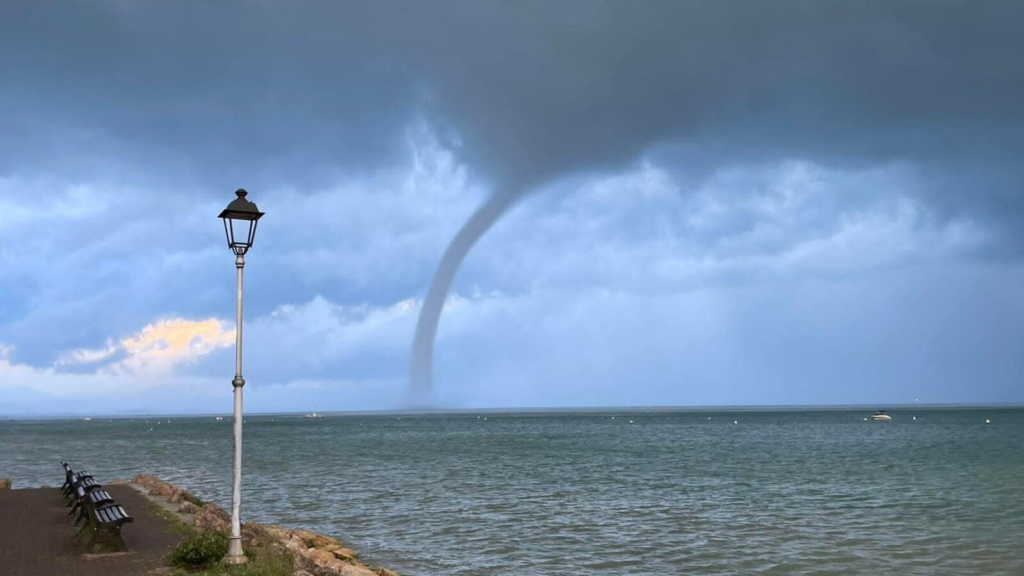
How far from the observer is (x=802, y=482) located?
4438 centimetres

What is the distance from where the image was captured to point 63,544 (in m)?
17.6

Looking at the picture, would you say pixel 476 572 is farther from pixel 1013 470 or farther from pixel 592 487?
pixel 1013 470

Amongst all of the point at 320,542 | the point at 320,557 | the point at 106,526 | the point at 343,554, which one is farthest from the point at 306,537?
the point at 106,526

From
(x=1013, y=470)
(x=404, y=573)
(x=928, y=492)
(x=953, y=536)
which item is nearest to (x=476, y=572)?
(x=404, y=573)

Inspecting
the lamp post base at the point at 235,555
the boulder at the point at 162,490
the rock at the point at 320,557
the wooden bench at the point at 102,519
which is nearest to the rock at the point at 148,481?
the boulder at the point at 162,490

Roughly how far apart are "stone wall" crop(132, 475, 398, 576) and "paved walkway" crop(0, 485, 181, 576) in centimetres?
98

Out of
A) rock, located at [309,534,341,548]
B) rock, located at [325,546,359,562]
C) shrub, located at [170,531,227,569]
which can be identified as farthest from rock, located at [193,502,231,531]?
shrub, located at [170,531,227,569]

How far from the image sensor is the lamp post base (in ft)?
47.5

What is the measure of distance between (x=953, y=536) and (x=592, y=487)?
719 inches

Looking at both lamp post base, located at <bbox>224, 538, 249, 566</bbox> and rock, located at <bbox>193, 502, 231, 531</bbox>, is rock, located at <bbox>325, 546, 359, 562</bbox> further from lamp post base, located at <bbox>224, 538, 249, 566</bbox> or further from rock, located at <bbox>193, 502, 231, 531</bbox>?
lamp post base, located at <bbox>224, 538, 249, 566</bbox>

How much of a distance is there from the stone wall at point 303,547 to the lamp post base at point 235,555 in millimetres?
1005

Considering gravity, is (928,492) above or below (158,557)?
below

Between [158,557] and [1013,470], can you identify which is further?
[1013,470]

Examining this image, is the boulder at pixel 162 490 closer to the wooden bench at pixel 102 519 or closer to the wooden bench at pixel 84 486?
the wooden bench at pixel 84 486
